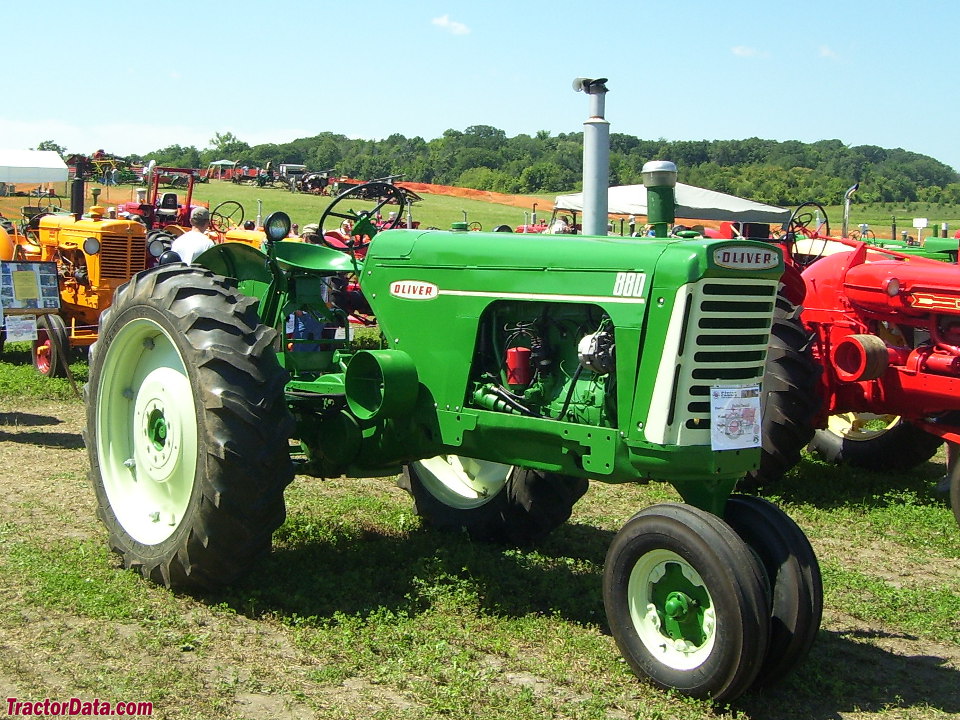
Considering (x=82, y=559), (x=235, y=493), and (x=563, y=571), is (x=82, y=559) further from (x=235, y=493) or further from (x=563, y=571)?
(x=563, y=571)

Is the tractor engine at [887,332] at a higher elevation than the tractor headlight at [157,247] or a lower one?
lower

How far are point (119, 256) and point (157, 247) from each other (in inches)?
47.4

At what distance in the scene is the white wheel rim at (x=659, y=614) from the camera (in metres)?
3.77

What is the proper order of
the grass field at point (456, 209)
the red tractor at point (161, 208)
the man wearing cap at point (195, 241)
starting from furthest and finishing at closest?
the grass field at point (456, 209)
the red tractor at point (161, 208)
the man wearing cap at point (195, 241)

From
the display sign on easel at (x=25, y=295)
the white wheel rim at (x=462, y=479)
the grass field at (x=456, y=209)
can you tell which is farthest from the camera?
the grass field at (x=456, y=209)

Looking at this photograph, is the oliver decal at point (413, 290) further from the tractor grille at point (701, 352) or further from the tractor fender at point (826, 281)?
the tractor fender at point (826, 281)

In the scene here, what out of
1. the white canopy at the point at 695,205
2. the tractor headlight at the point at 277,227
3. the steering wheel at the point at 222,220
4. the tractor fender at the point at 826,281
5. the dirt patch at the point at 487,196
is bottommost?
the tractor fender at the point at 826,281

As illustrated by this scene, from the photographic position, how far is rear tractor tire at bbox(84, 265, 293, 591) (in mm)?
4375

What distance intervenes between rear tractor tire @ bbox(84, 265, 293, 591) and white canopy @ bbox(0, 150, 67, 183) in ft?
36.9

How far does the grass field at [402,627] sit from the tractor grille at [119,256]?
5.93m

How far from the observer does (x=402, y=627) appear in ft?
14.4

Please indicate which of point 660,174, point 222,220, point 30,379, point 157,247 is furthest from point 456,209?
point 660,174

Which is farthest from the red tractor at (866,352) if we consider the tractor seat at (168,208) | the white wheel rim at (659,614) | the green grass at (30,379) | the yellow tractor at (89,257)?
the tractor seat at (168,208)

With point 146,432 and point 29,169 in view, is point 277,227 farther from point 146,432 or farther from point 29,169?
point 29,169
